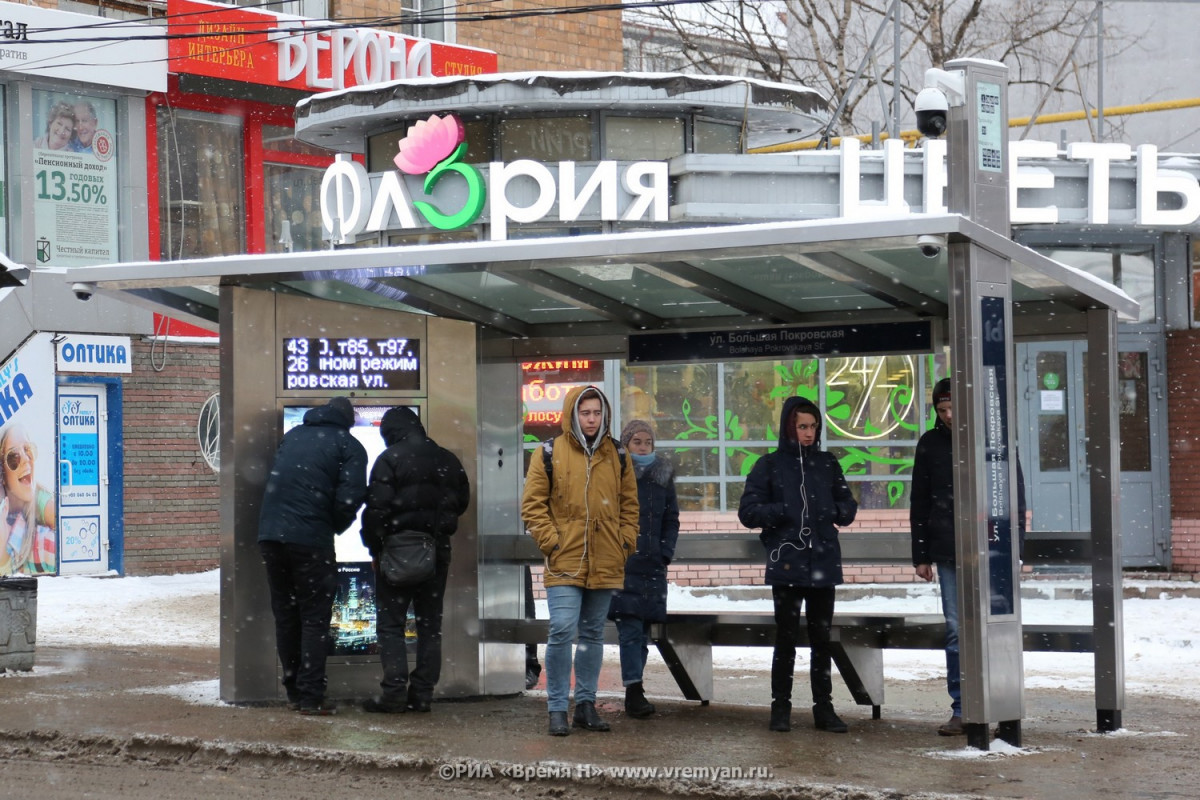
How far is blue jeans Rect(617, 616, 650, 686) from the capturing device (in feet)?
30.6

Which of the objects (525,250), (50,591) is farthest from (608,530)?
(50,591)

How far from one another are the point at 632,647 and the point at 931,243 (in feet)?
10.6

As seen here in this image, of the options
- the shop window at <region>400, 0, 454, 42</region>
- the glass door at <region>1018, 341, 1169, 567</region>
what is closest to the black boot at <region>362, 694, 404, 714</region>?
the glass door at <region>1018, 341, 1169, 567</region>

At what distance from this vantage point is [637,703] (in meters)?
9.27

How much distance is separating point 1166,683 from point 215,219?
14.6m

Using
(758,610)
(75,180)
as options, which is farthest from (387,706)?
(75,180)

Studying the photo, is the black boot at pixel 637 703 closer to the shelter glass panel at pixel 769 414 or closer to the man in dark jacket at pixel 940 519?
the man in dark jacket at pixel 940 519

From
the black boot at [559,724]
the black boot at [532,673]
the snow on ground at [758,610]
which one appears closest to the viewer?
the black boot at [559,724]

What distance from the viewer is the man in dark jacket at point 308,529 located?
9031 mm

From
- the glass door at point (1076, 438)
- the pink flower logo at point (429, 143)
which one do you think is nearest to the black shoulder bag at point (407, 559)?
the pink flower logo at point (429, 143)

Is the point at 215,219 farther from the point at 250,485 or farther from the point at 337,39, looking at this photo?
the point at 250,485

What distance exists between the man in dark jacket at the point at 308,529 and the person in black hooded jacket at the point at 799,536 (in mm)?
2218

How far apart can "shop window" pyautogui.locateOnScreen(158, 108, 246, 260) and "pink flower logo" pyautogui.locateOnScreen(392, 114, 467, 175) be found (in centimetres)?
457

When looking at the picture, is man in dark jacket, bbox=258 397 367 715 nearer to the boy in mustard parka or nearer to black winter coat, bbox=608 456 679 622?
the boy in mustard parka
